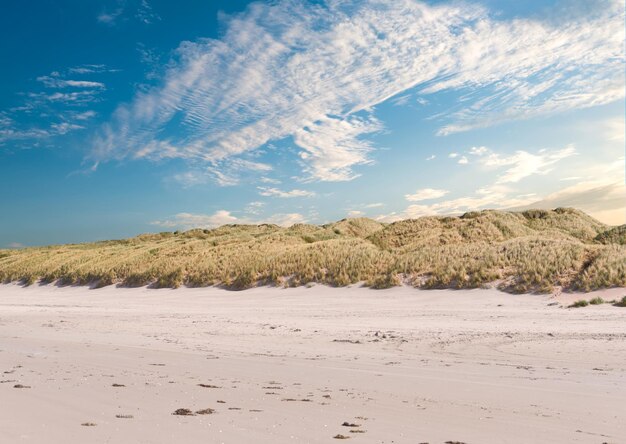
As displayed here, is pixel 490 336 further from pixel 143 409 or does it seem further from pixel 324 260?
pixel 324 260

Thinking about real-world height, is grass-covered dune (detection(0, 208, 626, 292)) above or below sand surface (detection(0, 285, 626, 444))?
above

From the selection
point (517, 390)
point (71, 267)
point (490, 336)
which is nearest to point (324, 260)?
point (490, 336)

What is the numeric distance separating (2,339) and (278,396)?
9204mm

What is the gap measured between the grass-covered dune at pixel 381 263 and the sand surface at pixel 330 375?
5.15ft

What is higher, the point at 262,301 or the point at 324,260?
the point at 324,260

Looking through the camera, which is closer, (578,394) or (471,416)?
(471,416)

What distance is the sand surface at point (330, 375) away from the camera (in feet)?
15.3

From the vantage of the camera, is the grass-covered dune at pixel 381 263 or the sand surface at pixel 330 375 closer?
the sand surface at pixel 330 375

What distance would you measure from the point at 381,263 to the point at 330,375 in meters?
14.0

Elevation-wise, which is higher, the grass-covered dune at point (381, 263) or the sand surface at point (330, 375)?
the grass-covered dune at point (381, 263)

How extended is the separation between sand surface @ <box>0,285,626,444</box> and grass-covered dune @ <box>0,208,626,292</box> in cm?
157

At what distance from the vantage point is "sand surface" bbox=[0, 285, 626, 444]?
4660 millimetres

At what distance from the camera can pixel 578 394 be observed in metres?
5.93

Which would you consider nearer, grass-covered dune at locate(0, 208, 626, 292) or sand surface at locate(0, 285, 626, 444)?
sand surface at locate(0, 285, 626, 444)
